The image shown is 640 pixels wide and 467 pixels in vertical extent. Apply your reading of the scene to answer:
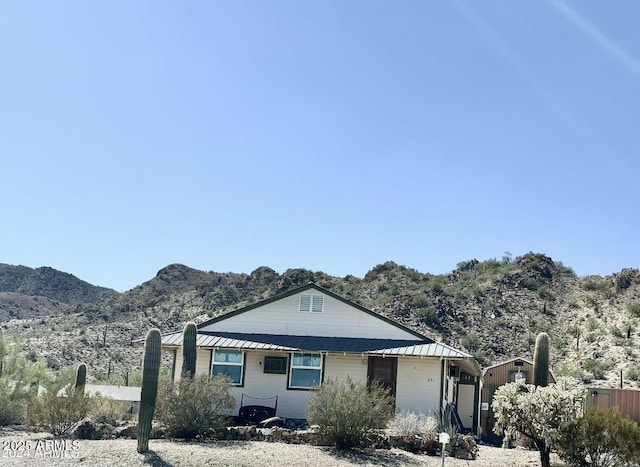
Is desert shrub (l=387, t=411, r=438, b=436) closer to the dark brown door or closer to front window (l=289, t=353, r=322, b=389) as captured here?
the dark brown door

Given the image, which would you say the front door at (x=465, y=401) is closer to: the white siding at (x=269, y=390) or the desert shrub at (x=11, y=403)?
the white siding at (x=269, y=390)

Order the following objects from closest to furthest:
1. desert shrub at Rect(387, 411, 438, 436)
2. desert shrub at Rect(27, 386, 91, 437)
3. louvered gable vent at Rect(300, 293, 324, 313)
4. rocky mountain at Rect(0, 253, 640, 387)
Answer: desert shrub at Rect(387, 411, 438, 436) < desert shrub at Rect(27, 386, 91, 437) < louvered gable vent at Rect(300, 293, 324, 313) < rocky mountain at Rect(0, 253, 640, 387)

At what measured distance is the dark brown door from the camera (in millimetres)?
23891

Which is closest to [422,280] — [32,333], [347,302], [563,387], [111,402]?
[32,333]

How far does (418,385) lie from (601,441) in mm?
8754

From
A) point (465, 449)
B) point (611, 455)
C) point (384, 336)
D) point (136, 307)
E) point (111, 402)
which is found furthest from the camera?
point (136, 307)

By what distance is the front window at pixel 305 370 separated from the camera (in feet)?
80.5

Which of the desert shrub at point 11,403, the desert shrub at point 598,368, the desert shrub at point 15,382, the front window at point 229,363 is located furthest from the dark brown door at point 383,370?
the desert shrub at point 598,368

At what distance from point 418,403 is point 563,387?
788cm

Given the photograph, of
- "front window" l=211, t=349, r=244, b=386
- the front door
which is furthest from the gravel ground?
the front door

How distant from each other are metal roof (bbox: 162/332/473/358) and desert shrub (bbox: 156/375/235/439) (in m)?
5.11

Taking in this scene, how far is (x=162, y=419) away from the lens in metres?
18.9

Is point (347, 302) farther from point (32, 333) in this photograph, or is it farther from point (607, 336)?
point (32, 333)

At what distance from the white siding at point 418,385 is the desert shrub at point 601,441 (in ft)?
25.6
